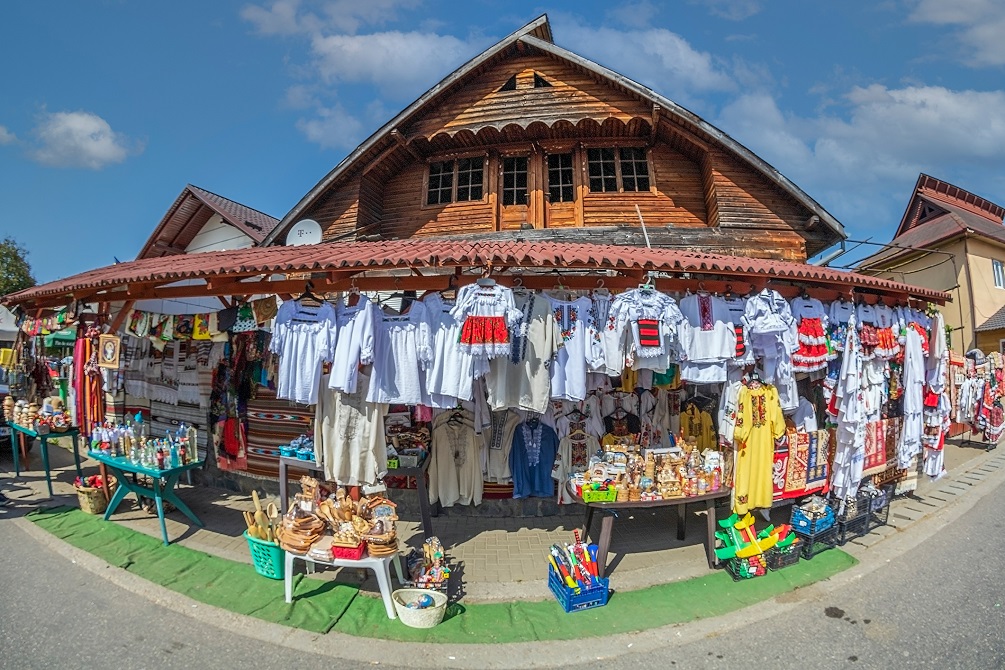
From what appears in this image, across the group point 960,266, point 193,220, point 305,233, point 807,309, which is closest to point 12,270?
point 193,220

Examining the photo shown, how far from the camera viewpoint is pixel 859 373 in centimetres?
672

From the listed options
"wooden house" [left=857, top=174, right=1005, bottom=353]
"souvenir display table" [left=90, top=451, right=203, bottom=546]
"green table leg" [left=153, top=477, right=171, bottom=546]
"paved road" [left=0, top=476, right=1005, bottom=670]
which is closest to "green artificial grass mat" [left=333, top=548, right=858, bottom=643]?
"paved road" [left=0, top=476, right=1005, bottom=670]

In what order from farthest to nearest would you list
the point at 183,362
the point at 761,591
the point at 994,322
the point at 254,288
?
the point at 994,322 → the point at 183,362 → the point at 254,288 → the point at 761,591

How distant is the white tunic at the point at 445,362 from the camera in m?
5.04

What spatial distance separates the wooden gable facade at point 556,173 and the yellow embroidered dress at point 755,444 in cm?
470

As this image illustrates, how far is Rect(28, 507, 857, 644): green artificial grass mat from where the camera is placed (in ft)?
14.7

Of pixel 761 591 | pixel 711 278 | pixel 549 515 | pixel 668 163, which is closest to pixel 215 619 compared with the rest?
pixel 549 515

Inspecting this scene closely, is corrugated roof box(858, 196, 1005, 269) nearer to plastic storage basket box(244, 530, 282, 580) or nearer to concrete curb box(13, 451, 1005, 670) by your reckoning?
concrete curb box(13, 451, 1005, 670)

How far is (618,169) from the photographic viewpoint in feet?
34.8

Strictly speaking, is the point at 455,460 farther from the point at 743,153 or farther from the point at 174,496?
the point at 743,153

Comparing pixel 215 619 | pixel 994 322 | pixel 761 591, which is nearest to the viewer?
pixel 215 619

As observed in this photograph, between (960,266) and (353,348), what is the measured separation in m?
25.7

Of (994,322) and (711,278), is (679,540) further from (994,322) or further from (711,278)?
(994,322)

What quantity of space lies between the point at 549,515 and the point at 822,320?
4648 mm
